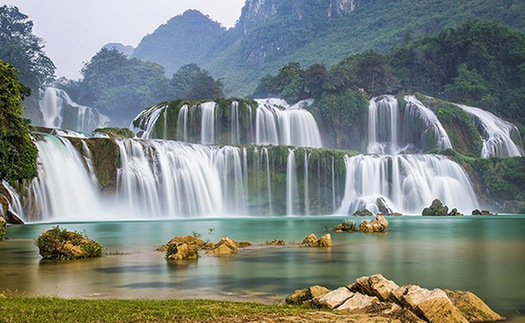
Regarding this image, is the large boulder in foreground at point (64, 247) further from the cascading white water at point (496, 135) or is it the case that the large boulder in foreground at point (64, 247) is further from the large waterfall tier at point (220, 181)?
the cascading white water at point (496, 135)

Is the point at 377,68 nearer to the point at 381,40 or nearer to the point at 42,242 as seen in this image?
the point at 381,40

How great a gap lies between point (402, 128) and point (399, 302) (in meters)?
50.7

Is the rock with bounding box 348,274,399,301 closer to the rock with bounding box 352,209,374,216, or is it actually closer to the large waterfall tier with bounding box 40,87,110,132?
the rock with bounding box 352,209,374,216

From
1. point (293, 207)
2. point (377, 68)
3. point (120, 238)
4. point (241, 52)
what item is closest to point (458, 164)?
point (293, 207)

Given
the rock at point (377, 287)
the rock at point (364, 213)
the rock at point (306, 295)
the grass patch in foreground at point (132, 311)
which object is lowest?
the rock at point (364, 213)

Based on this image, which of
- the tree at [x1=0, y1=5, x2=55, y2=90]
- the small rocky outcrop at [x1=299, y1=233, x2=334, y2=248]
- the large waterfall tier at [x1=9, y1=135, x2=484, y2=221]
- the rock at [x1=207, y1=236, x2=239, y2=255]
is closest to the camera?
the rock at [x1=207, y1=236, x2=239, y2=255]

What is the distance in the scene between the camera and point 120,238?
1894 cm

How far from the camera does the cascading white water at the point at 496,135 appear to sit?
176ft

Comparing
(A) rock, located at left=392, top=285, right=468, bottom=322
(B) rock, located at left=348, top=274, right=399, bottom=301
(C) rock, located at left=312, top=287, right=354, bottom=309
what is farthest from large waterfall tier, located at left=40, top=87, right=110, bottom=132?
(A) rock, located at left=392, top=285, right=468, bottom=322

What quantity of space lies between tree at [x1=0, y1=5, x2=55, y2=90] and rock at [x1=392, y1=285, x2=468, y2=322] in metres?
72.4

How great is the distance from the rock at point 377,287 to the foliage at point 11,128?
15867 mm

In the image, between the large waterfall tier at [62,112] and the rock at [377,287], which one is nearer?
the rock at [377,287]

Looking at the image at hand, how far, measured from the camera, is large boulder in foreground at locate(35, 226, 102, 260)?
12734 mm

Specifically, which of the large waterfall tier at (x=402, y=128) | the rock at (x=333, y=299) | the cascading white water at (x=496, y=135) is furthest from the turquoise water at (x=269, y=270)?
the cascading white water at (x=496, y=135)
